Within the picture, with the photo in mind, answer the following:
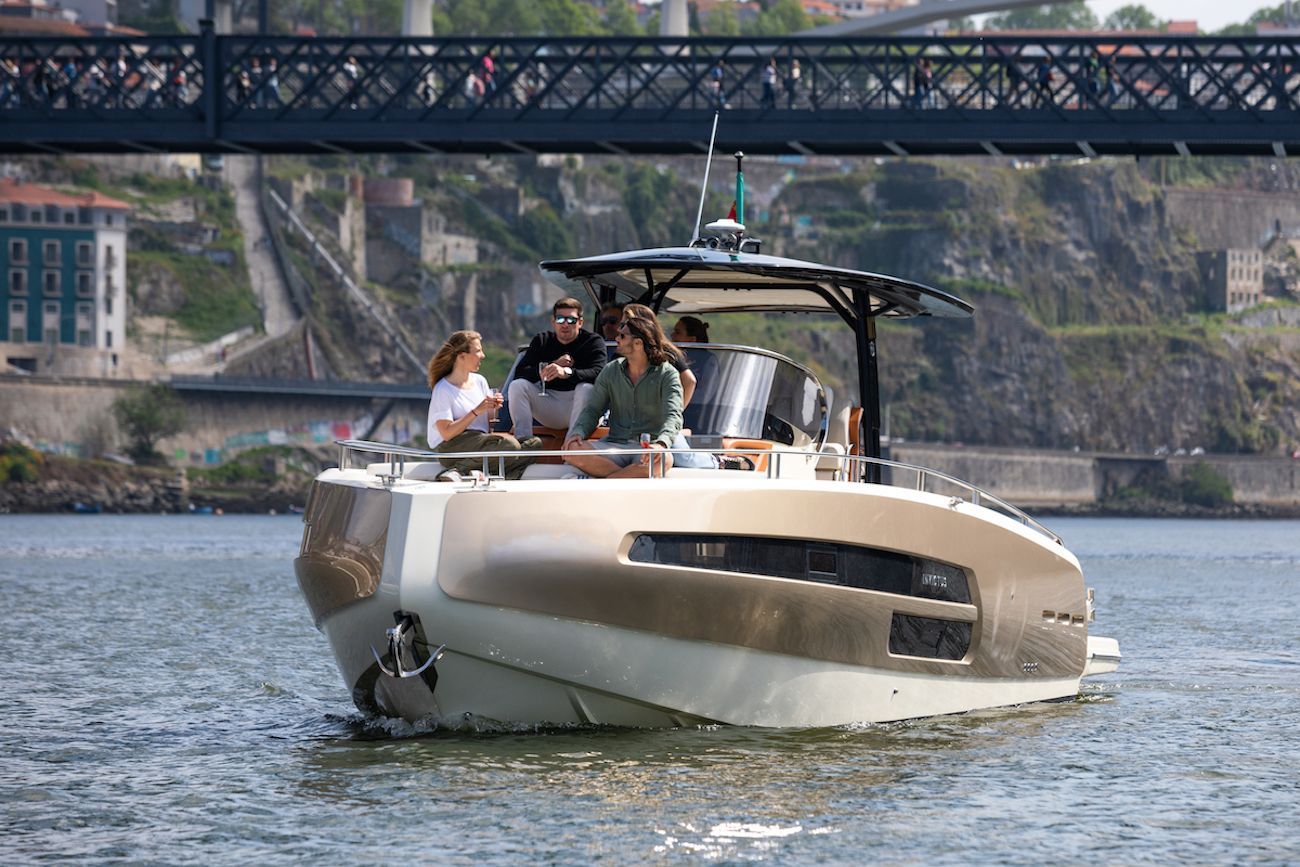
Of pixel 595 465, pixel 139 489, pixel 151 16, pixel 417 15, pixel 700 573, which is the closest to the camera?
pixel 700 573

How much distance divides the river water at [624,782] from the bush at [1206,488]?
505 ft

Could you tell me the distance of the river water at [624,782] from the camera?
10.3m

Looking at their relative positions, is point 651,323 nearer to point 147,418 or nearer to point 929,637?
point 929,637

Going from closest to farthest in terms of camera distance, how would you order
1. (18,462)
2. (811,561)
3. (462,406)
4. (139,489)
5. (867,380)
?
1. (811,561)
2. (462,406)
3. (867,380)
4. (18,462)
5. (139,489)

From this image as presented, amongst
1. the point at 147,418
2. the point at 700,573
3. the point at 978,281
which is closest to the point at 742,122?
the point at 700,573

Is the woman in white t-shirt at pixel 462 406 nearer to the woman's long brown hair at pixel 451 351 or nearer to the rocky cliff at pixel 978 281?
the woman's long brown hair at pixel 451 351

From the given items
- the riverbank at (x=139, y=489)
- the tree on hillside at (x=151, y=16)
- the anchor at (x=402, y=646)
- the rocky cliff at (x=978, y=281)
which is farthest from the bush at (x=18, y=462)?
the anchor at (x=402, y=646)

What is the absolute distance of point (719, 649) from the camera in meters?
12.1

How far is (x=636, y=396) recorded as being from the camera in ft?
40.3

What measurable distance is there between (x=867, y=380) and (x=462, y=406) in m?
3.22

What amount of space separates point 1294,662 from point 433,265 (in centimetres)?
14834

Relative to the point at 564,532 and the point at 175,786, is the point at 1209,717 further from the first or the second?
the point at 175,786

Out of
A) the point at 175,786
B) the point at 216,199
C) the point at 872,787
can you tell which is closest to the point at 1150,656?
the point at 872,787

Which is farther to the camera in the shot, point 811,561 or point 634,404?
point 634,404
